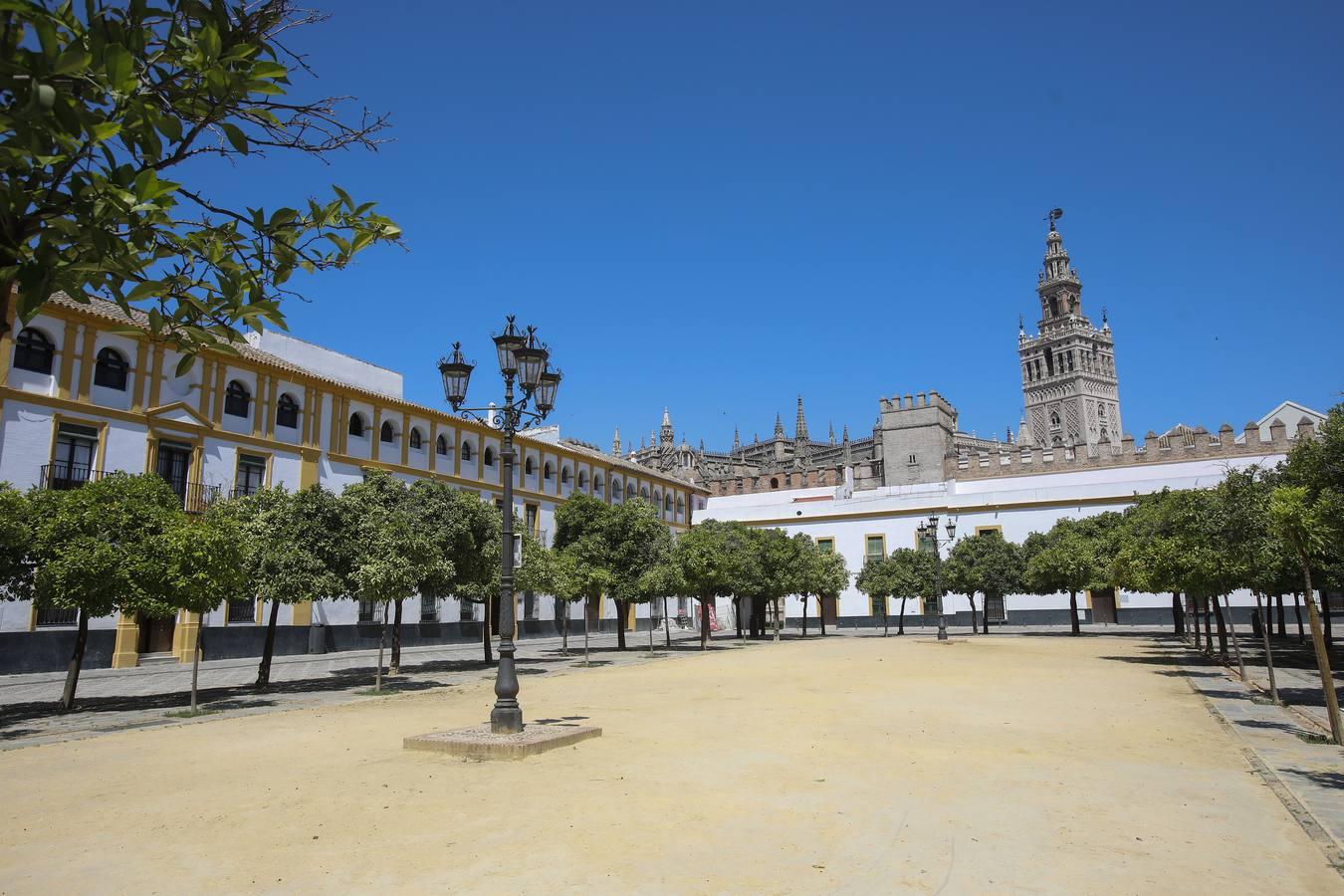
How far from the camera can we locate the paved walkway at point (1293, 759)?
20.8 ft

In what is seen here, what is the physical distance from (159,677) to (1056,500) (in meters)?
41.7

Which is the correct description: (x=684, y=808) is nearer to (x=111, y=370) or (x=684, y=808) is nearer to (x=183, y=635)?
(x=183, y=635)

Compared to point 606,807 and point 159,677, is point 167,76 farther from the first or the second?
point 159,677

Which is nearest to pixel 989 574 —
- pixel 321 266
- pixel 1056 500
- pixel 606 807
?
pixel 1056 500

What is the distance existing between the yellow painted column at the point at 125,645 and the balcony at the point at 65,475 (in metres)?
3.90

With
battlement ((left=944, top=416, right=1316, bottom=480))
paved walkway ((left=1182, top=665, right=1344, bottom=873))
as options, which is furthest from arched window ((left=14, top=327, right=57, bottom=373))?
battlement ((left=944, top=416, right=1316, bottom=480))

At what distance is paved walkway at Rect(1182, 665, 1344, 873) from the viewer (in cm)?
635

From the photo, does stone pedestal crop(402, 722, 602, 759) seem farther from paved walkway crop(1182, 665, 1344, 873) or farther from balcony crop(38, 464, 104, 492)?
balcony crop(38, 464, 104, 492)

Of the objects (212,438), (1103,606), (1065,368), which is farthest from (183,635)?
(1065,368)

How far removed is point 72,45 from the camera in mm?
2410

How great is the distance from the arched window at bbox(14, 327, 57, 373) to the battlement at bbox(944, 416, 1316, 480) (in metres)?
44.9

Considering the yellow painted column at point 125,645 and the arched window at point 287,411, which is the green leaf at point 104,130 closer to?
the yellow painted column at point 125,645

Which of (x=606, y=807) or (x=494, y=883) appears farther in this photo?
(x=606, y=807)

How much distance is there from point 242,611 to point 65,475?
6.50 meters
